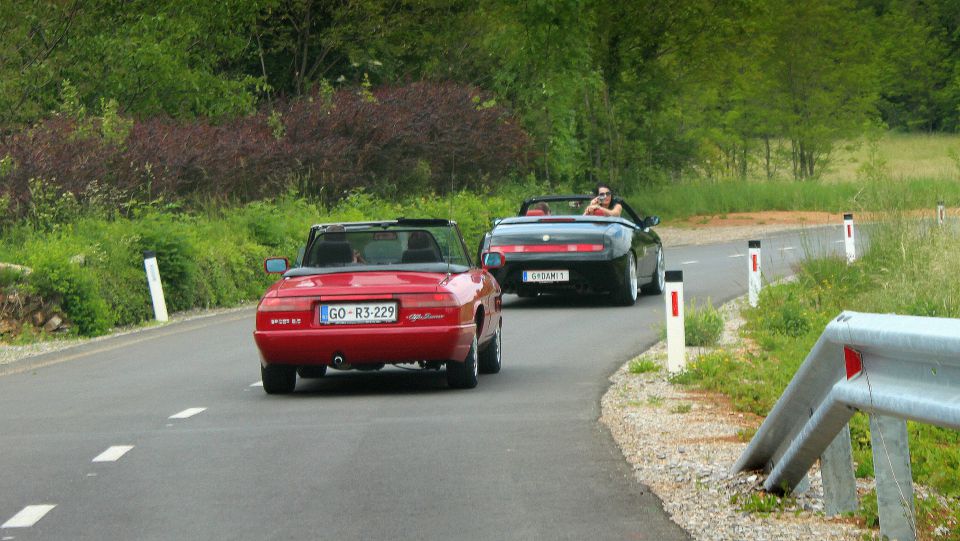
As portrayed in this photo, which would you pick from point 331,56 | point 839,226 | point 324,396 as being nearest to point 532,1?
point 331,56

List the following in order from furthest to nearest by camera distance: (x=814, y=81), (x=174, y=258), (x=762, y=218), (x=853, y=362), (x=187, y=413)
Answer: (x=814, y=81)
(x=762, y=218)
(x=174, y=258)
(x=187, y=413)
(x=853, y=362)

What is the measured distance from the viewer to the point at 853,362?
223 inches

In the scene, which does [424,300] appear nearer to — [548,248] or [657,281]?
[548,248]

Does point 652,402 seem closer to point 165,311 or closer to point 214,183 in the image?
point 165,311

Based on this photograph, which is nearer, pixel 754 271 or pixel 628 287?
pixel 754 271

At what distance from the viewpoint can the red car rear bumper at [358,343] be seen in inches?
440

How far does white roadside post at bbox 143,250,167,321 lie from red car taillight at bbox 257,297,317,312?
8.90 metres

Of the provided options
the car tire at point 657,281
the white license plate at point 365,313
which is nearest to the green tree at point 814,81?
the car tire at point 657,281

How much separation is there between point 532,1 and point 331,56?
6.10 meters

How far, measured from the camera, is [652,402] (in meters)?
10.8

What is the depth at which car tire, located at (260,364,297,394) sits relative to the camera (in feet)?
38.6

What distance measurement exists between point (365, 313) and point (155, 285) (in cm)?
943

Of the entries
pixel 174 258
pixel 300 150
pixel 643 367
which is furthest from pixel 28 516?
pixel 300 150

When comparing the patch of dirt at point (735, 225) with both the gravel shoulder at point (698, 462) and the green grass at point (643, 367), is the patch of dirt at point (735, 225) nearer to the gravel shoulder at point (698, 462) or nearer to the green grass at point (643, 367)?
the green grass at point (643, 367)
